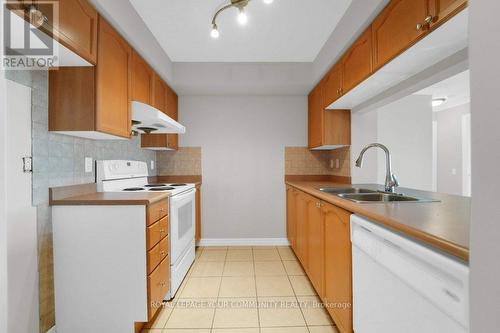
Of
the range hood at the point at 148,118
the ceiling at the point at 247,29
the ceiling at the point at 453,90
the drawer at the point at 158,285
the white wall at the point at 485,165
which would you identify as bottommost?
the drawer at the point at 158,285

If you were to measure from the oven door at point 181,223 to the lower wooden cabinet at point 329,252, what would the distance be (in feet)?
3.87

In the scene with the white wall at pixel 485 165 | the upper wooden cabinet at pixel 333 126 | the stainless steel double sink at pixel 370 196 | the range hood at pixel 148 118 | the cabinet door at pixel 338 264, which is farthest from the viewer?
the upper wooden cabinet at pixel 333 126

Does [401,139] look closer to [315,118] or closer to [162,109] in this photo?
[315,118]

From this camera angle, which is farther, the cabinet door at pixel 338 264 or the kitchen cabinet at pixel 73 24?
the cabinet door at pixel 338 264

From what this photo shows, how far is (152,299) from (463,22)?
7.36 feet

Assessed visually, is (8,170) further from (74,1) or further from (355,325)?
(355,325)

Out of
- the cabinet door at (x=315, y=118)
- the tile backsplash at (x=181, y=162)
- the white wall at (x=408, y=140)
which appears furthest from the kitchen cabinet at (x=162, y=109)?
the white wall at (x=408, y=140)

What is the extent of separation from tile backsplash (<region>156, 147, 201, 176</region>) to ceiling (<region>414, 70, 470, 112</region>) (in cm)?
274

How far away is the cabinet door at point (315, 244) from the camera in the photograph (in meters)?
1.80

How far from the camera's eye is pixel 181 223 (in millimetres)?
2289

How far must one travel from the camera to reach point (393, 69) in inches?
62.3

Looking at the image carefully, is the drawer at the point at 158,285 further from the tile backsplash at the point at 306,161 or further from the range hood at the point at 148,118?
the tile backsplash at the point at 306,161

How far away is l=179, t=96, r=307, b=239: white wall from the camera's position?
3.35 metres

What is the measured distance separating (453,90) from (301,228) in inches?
110
